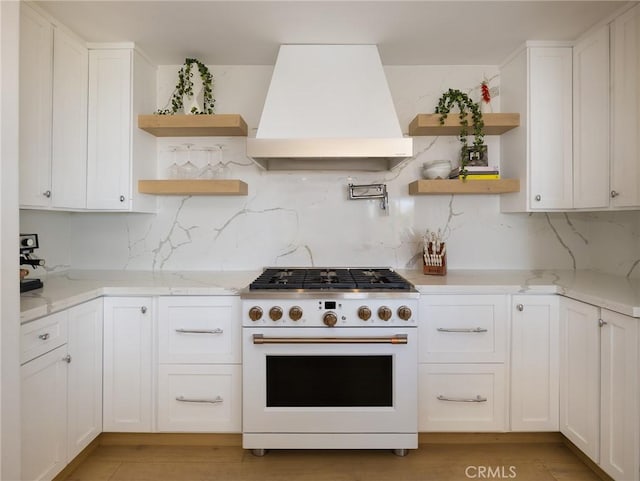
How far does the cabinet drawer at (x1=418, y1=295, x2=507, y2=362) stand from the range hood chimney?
83 centimetres

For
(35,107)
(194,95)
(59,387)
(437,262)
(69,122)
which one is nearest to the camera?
(59,387)

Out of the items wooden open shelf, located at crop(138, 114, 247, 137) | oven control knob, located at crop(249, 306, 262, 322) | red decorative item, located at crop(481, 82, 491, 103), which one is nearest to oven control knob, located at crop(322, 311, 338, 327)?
oven control knob, located at crop(249, 306, 262, 322)

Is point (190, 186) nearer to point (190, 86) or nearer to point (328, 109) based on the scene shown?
point (190, 86)


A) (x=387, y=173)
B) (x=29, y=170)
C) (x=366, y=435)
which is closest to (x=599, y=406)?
(x=366, y=435)

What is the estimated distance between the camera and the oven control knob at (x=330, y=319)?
6.46 ft

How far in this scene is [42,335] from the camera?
1652 mm

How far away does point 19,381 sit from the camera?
1.46m

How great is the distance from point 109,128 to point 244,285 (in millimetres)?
1245

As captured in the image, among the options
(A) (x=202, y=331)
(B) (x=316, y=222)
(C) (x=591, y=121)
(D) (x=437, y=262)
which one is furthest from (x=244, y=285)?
(C) (x=591, y=121)

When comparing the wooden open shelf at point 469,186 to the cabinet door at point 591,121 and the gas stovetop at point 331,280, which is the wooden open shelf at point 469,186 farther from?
the gas stovetop at point 331,280

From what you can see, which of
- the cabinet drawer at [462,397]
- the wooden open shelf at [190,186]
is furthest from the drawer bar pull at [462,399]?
the wooden open shelf at [190,186]

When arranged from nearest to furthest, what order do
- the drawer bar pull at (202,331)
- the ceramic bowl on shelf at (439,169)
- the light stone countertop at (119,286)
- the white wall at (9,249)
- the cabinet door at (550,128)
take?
1. the white wall at (9,249)
2. the light stone countertop at (119,286)
3. the drawer bar pull at (202,331)
4. the cabinet door at (550,128)
5. the ceramic bowl on shelf at (439,169)

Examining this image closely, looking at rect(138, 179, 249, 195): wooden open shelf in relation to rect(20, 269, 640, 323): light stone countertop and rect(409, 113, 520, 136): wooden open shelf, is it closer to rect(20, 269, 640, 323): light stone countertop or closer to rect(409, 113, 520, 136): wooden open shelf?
rect(20, 269, 640, 323): light stone countertop

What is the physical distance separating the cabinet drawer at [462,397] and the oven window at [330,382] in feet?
0.81
